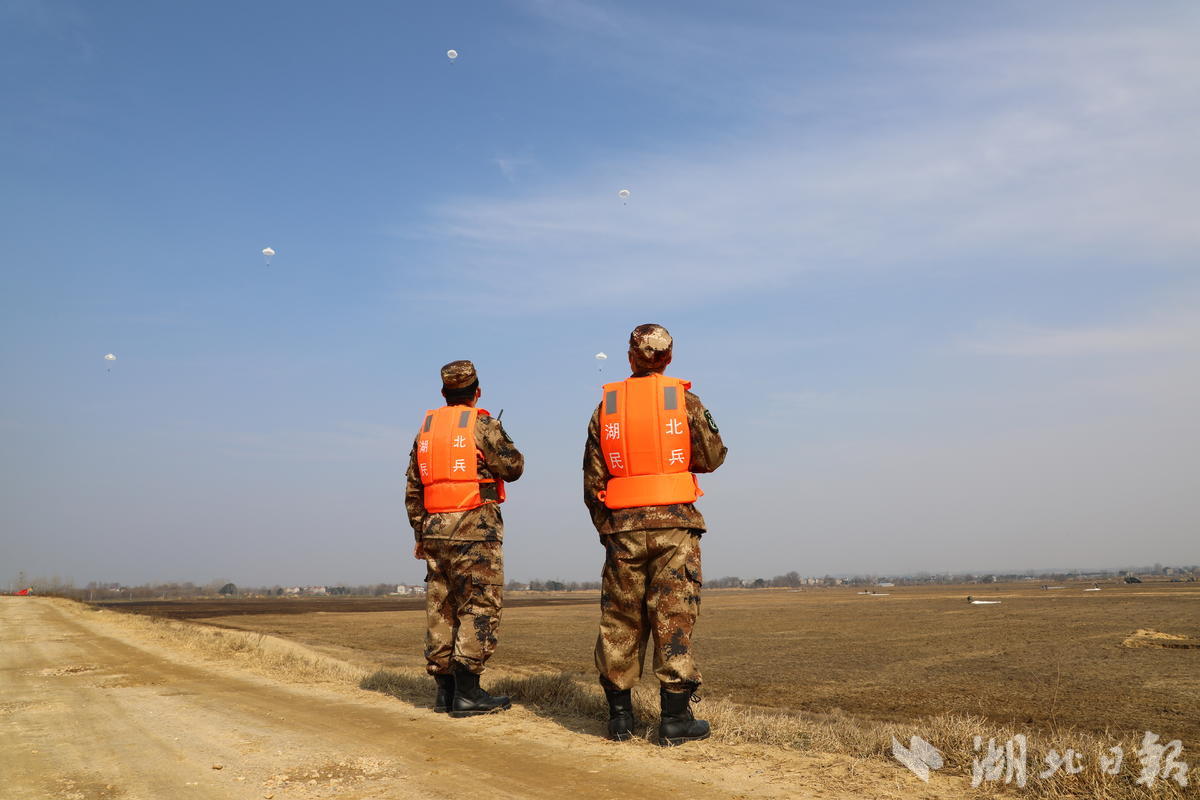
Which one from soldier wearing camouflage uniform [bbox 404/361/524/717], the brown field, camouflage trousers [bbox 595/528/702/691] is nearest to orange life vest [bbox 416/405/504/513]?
soldier wearing camouflage uniform [bbox 404/361/524/717]

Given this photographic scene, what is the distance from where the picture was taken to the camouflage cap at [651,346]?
603 cm

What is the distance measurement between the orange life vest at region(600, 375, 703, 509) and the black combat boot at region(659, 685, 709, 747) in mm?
1261

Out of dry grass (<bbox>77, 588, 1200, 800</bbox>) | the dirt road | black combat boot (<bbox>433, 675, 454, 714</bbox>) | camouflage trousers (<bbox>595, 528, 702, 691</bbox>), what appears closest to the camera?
the dirt road

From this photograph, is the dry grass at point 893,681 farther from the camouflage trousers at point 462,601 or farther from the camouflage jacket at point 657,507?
the camouflage jacket at point 657,507

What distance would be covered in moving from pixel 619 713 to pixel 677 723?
437 mm

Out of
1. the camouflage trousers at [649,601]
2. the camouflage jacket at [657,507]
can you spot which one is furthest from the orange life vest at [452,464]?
the camouflage trousers at [649,601]

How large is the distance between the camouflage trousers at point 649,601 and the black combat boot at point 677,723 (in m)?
0.11

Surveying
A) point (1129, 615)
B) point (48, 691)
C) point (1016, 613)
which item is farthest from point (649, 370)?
point (1016, 613)

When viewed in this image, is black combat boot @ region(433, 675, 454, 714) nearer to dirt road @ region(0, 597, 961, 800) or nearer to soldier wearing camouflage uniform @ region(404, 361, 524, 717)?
soldier wearing camouflage uniform @ region(404, 361, 524, 717)

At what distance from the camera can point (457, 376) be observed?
7.52 m

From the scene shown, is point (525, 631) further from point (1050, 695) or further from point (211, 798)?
point (211, 798)

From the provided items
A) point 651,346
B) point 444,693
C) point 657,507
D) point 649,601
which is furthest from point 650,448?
point 444,693

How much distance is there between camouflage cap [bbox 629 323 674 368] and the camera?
6.03 metres

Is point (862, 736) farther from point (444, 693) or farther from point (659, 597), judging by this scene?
point (444, 693)
